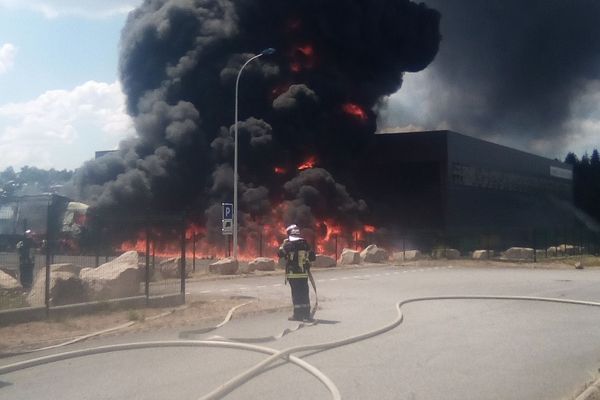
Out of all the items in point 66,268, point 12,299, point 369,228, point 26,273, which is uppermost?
point 369,228

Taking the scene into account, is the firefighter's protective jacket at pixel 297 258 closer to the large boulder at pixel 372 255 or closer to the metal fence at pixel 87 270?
the metal fence at pixel 87 270

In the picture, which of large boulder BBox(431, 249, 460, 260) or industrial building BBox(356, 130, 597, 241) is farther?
industrial building BBox(356, 130, 597, 241)

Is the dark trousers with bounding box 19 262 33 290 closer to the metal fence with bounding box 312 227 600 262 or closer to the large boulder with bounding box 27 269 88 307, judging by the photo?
the large boulder with bounding box 27 269 88 307

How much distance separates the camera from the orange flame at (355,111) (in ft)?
148

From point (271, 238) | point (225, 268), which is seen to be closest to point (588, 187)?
point (271, 238)

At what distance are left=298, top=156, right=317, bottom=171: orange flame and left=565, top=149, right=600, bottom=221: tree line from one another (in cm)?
4307

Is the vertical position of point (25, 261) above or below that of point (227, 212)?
below

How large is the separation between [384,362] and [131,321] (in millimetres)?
5196

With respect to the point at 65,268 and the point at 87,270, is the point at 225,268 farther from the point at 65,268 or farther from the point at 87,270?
the point at 65,268

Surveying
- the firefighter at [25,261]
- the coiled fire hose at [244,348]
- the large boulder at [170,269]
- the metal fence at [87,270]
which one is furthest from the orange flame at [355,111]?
the coiled fire hose at [244,348]

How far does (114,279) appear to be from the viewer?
1336 cm

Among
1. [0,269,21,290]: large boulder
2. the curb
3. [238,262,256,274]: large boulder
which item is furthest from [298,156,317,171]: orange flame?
the curb

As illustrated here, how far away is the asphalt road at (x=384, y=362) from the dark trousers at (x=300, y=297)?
36 cm

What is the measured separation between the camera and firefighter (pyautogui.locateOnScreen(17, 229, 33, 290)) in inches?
556
